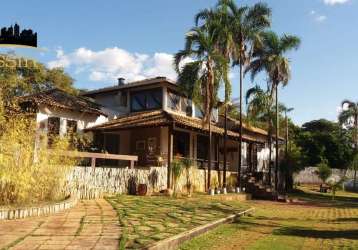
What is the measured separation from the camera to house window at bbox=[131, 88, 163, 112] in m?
26.0

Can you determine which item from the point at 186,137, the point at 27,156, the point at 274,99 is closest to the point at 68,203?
the point at 27,156

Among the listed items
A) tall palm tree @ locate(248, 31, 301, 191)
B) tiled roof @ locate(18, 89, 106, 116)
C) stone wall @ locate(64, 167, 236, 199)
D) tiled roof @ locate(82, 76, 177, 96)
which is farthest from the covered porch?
tall palm tree @ locate(248, 31, 301, 191)

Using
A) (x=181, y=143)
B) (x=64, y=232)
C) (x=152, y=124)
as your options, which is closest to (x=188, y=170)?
(x=152, y=124)

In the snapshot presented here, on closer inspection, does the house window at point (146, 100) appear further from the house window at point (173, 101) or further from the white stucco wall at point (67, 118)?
the white stucco wall at point (67, 118)

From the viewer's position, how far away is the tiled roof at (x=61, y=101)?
21.3 m

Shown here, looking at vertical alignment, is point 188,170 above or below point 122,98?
below

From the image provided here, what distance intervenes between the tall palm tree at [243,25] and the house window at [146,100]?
4651 millimetres

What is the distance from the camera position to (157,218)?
1084 centimetres

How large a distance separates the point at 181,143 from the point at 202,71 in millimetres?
5755

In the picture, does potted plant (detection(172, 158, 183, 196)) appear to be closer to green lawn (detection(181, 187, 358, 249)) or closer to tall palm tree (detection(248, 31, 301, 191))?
green lawn (detection(181, 187, 358, 249))

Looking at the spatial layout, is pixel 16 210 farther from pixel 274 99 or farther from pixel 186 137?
pixel 274 99

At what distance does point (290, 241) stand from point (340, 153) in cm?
4943

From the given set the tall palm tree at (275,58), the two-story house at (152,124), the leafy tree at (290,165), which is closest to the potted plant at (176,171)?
the two-story house at (152,124)

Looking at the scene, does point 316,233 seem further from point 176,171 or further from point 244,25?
point 244,25
